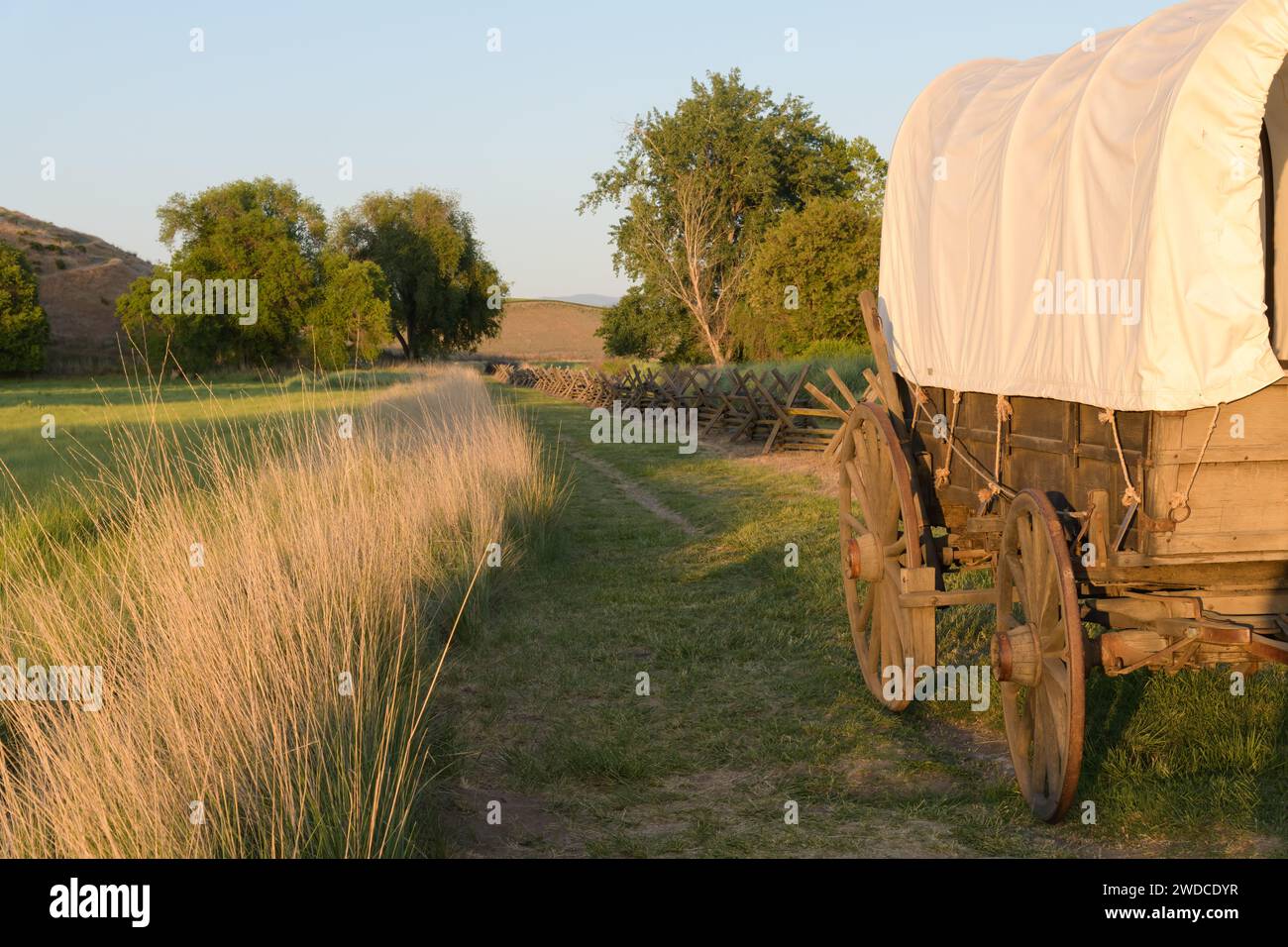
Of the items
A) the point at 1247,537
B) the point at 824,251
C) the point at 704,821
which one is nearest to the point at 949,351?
the point at 1247,537

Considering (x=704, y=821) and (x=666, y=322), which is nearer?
(x=704, y=821)

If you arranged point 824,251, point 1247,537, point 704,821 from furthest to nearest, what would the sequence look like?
point 824,251 → point 704,821 → point 1247,537

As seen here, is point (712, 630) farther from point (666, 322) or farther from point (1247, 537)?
point (666, 322)

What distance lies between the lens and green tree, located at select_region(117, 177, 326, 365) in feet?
189

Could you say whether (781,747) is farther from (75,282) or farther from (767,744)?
(75,282)

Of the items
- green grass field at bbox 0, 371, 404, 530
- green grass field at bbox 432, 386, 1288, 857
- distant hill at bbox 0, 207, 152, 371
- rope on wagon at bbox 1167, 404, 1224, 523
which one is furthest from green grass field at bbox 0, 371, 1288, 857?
distant hill at bbox 0, 207, 152, 371

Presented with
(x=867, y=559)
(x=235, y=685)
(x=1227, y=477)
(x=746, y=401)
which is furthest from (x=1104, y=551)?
(x=746, y=401)

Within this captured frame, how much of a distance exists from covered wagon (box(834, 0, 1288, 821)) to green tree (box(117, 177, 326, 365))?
55926 millimetres

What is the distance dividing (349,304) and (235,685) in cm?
5098

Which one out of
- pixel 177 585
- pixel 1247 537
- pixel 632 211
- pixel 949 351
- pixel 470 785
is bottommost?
pixel 470 785

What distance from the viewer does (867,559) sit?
6387mm

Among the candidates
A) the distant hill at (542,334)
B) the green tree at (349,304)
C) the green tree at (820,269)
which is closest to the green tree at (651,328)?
the green tree at (349,304)
